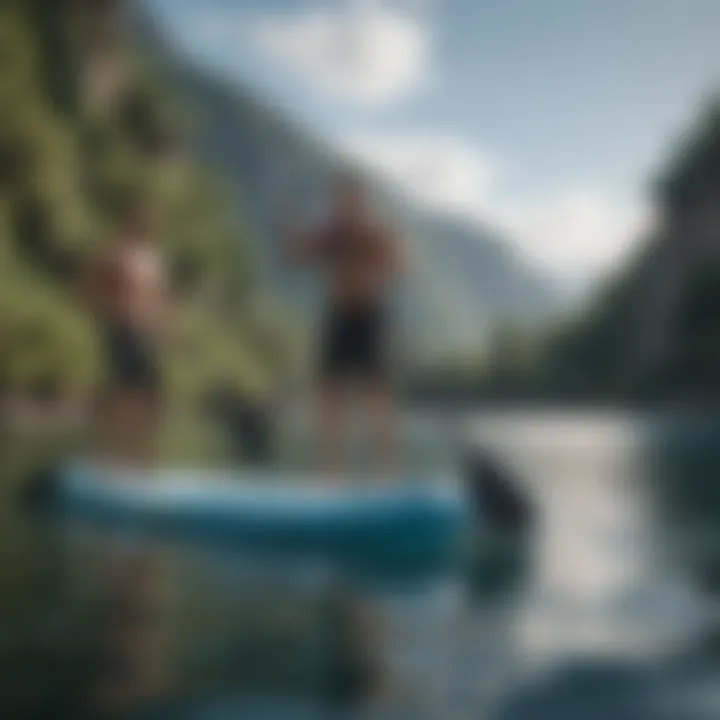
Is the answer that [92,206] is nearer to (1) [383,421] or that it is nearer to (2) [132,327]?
(2) [132,327]

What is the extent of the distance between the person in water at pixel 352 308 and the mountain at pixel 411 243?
3 centimetres

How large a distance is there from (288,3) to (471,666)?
0.77m

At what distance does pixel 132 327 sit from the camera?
1.14 meters

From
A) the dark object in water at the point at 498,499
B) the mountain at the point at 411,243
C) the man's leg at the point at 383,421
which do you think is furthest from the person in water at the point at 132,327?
the dark object in water at the point at 498,499

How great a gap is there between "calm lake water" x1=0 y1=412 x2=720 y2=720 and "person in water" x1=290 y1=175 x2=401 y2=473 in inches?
4.6

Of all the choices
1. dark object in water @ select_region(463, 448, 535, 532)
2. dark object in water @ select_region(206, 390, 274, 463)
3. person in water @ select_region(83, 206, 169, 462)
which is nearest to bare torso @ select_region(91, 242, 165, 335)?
person in water @ select_region(83, 206, 169, 462)

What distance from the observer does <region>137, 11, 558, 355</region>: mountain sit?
41.6 inches

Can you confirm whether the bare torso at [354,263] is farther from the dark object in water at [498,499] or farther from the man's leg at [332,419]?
the dark object in water at [498,499]

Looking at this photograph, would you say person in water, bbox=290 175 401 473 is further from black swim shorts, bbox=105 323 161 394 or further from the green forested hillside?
black swim shorts, bbox=105 323 161 394

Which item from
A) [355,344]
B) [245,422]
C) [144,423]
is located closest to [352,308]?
[355,344]

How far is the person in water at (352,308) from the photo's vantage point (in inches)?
41.4

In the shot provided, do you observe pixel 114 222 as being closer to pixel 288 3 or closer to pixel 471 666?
pixel 288 3

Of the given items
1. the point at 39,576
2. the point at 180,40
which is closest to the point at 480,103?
the point at 180,40

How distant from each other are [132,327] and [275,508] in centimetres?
28
